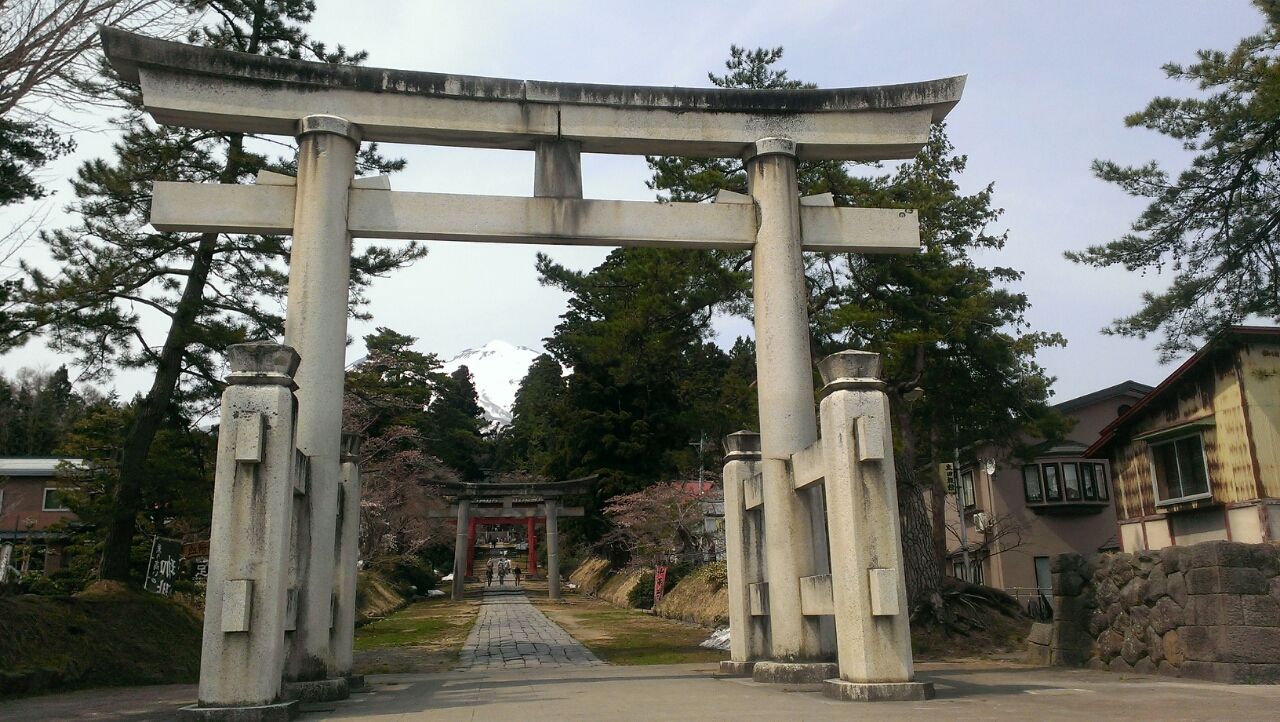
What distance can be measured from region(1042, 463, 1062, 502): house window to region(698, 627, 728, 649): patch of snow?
1774cm

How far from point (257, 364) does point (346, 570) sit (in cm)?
296

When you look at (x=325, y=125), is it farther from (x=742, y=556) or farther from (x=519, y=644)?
(x=519, y=644)

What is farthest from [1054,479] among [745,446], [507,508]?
[745,446]

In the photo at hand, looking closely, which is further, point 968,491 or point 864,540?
point 968,491

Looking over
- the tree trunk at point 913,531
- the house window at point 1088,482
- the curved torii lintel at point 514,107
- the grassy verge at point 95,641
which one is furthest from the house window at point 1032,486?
the grassy verge at point 95,641

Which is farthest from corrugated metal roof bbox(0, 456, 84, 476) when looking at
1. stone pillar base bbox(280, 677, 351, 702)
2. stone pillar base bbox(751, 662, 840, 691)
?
stone pillar base bbox(751, 662, 840, 691)

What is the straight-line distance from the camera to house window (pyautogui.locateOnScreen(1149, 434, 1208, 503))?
19.1 meters

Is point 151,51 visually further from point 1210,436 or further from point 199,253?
point 1210,436

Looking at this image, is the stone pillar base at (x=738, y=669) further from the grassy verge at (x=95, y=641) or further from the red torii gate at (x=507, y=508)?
the red torii gate at (x=507, y=508)

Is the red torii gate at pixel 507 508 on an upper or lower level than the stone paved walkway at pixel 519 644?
upper

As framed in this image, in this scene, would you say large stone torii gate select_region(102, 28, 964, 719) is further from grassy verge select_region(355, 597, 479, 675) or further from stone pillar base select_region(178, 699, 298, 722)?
grassy verge select_region(355, 597, 479, 675)

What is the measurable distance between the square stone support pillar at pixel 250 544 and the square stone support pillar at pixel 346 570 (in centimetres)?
190

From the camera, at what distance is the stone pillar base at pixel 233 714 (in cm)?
664

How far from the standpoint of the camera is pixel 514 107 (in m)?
10.0
